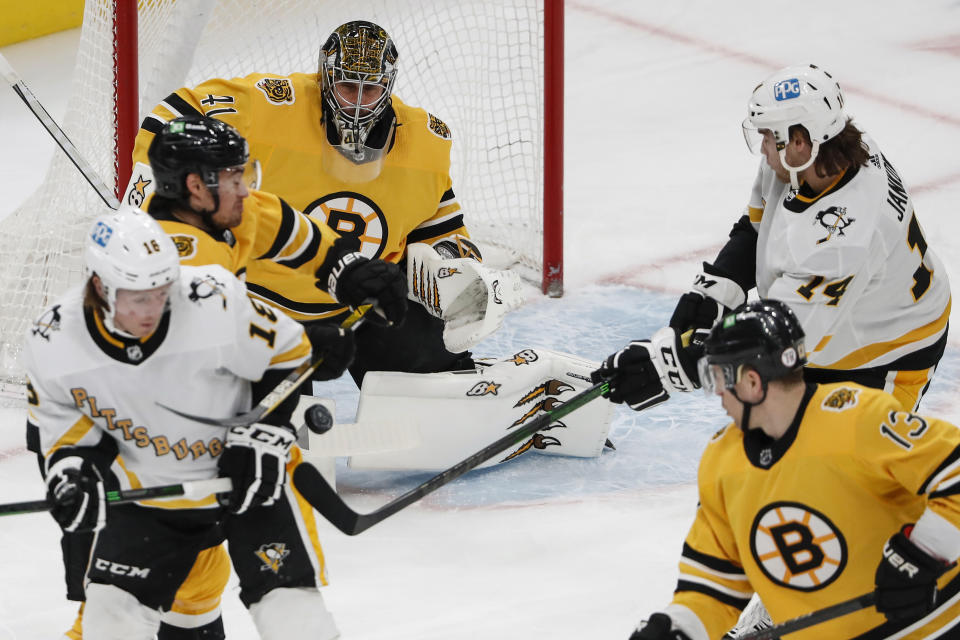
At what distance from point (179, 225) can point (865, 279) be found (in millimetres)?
1325

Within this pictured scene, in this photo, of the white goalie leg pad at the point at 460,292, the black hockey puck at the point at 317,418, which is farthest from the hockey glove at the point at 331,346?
the white goalie leg pad at the point at 460,292

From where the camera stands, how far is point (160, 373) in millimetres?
2521

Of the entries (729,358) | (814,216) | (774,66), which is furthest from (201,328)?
(774,66)

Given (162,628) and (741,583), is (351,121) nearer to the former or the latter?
(162,628)

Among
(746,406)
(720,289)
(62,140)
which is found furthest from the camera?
(62,140)

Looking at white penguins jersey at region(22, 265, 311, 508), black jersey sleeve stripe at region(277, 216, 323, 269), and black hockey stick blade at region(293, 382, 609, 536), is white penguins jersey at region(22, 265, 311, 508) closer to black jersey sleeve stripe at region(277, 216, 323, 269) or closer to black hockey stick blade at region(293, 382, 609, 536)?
black hockey stick blade at region(293, 382, 609, 536)

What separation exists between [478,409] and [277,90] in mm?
948

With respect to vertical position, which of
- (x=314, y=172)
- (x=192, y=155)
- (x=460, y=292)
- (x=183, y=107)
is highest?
(x=183, y=107)

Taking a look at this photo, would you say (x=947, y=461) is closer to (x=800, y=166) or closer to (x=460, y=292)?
(x=800, y=166)

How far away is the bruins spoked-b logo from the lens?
2299 millimetres

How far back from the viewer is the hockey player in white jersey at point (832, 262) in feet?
9.77

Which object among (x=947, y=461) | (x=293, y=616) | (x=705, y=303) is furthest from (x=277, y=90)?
(x=947, y=461)

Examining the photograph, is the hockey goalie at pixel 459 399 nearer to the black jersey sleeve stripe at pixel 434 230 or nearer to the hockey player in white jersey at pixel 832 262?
the black jersey sleeve stripe at pixel 434 230

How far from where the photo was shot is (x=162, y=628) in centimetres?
287
